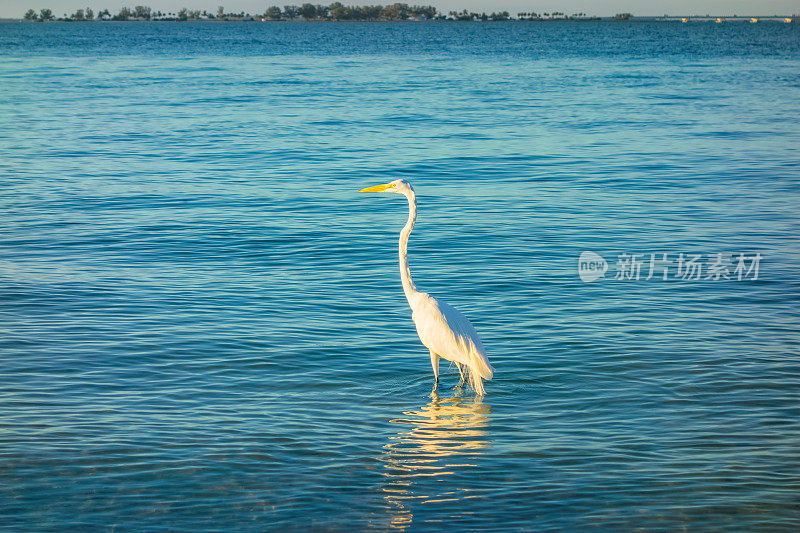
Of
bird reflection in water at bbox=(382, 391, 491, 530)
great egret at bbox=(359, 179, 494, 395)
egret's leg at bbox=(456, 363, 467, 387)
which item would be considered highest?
great egret at bbox=(359, 179, 494, 395)

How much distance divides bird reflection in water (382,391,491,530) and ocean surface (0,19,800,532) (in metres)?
0.03

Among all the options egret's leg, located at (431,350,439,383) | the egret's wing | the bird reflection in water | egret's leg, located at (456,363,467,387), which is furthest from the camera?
egret's leg, located at (456,363,467,387)

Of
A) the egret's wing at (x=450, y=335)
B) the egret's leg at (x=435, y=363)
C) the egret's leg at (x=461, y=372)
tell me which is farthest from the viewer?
the egret's leg at (x=461, y=372)

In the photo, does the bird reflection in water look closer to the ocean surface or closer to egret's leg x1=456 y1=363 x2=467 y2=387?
the ocean surface

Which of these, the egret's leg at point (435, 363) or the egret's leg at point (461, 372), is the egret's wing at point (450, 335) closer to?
the egret's leg at point (435, 363)

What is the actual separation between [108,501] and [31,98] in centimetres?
3665

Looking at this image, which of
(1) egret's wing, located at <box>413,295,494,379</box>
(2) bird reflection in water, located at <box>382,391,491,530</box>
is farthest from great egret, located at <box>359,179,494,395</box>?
(2) bird reflection in water, located at <box>382,391,491,530</box>

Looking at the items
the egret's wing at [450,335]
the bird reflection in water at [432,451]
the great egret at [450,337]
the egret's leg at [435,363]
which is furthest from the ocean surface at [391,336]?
the egret's wing at [450,335]

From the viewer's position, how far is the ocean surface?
643 centimetres

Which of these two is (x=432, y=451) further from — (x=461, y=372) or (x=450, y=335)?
(x=461, y=372)

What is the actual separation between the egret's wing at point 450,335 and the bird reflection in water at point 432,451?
17.2 inches

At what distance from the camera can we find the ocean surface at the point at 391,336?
643 cm

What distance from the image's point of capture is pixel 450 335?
8.32m

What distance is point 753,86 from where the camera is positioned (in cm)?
4425
